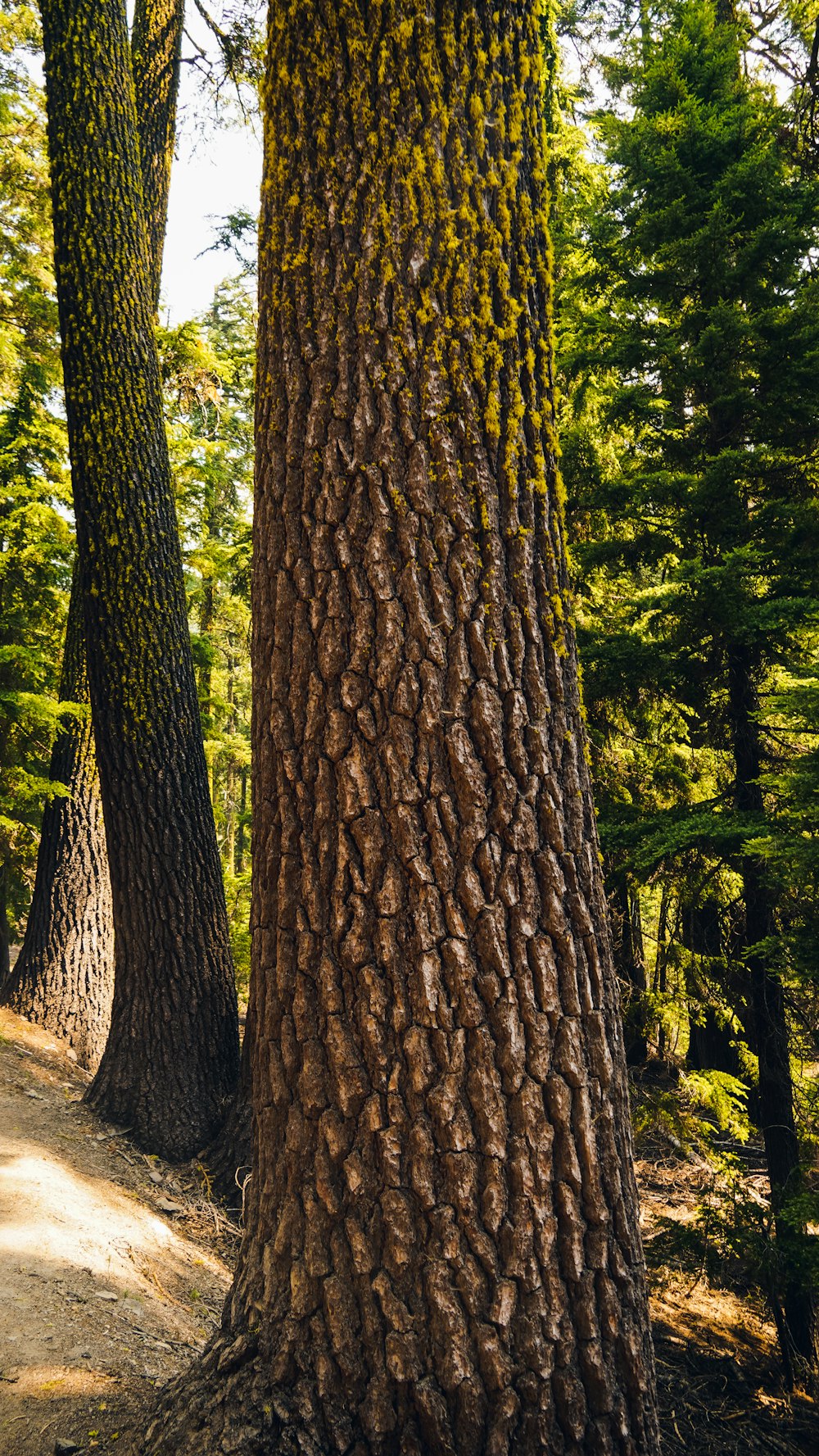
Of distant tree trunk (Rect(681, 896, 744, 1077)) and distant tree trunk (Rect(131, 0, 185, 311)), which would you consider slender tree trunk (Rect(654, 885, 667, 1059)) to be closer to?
distant tree trunk (Rect(681, 896, 744, 1077))

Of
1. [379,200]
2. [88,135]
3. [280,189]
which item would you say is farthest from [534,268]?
[88,135]

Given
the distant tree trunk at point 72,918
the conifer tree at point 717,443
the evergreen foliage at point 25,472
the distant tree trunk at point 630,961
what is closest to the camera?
the conifer tree at point 717,443

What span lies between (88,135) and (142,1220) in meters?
6.48

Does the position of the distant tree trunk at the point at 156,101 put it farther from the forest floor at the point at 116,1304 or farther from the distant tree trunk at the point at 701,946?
the distant tree trunk at the point at 701,946

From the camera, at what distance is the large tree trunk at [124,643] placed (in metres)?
5.14

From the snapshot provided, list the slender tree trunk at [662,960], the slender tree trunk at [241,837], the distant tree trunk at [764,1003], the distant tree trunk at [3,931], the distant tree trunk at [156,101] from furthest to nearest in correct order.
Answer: the slender tree trunk at [241,837] < the distant tree trunk at [3,931] < the distant tree trunk at [156,101] < the slender tree trunk at [662,960] < the distant tree trunk at [764,1003]

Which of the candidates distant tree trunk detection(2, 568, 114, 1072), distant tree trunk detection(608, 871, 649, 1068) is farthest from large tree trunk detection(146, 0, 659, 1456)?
distant tree trunk detection(2, 568, 114, 1072)

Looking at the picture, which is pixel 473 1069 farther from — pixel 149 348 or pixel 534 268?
pixel 149 348

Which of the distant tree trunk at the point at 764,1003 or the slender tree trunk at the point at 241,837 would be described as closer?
the distant tree trunk at the point at 764,1003

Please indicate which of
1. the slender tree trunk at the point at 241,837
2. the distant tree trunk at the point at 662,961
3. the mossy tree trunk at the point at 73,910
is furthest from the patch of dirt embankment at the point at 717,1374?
the slender tree trunk at the point at 241,837

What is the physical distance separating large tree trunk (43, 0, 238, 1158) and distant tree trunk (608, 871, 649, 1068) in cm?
305

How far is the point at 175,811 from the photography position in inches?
207

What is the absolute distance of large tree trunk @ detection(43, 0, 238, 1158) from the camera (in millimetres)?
5145

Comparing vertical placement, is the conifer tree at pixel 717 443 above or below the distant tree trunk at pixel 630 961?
above
